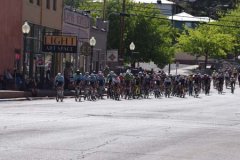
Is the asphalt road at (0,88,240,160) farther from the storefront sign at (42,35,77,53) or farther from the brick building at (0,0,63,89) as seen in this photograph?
the storefront sign at (42,35,77,53)

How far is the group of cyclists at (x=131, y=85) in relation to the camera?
1619 inches

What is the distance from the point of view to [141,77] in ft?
160

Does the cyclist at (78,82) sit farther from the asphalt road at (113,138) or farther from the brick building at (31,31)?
the asphalt road at (113,138)

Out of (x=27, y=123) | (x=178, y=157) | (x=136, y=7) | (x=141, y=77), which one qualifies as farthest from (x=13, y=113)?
(x=136, y=7)

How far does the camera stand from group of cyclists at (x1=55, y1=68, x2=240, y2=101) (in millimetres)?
41125

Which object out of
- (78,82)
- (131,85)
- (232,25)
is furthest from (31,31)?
(232,25)

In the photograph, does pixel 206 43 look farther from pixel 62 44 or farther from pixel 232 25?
pixel 62 44

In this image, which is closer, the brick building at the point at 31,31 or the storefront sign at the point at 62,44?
the brick building at the point at 31,31

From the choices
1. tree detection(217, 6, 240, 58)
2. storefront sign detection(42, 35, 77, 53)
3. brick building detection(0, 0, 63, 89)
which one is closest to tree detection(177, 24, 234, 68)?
tree detection(217, 6, 240, 58)

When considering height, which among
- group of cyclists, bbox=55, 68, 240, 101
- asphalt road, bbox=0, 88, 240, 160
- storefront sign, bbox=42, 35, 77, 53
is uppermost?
storefront sign, bbox=42, 35, 77, 53

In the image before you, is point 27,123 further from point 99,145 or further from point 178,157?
point 178,157

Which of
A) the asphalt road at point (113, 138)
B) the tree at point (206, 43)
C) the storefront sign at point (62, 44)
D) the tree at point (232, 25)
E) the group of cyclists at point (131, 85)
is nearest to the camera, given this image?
the asphalt road at point (113, 138)

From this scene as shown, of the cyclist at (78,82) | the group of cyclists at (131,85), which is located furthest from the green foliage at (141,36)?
the cyclist at (78,82)

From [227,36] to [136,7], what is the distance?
689 inches
